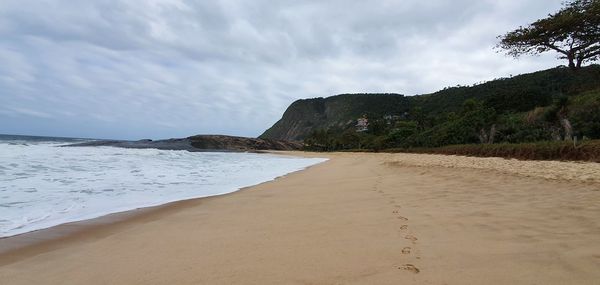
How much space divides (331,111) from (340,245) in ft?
419

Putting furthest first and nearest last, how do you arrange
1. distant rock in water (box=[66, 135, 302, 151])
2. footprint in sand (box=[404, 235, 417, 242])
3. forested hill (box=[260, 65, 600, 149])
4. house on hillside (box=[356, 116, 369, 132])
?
house on hillside (box=[356, 116, 369, 132]), distant rock in water (box=[66, 135, 302, 151]), forested hill (box=[260, 65, 600, 149]), footprint in sand (box=[404, 235, 417, 242])

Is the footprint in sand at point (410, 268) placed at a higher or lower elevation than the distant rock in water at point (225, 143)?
lower

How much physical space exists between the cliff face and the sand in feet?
300

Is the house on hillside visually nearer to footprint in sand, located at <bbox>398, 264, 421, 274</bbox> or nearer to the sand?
the sand

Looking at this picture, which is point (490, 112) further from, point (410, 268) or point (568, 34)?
point (410, 268)

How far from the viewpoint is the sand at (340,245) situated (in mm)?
2264

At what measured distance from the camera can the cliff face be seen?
105 meters

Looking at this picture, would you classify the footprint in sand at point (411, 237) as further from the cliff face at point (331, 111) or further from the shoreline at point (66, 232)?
the cliff face at point (331, 111)

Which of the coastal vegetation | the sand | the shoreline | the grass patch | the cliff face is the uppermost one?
the cliff face

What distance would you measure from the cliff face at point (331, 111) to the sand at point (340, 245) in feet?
300

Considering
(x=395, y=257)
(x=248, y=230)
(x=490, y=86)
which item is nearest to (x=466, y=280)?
(x=395, y=257)

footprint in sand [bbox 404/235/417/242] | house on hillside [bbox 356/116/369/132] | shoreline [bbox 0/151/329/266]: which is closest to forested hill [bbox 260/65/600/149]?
house on hillside [bbox 356/116/369/132]

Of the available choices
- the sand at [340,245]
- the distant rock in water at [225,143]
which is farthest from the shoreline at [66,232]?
the distant rock in water at [225,143]

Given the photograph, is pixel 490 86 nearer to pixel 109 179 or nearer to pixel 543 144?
pixel 543 144
